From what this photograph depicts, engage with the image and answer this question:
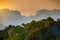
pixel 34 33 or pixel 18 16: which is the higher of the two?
pixel 18 16

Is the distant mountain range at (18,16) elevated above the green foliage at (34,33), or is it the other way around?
the distant mountain range at (18,16)

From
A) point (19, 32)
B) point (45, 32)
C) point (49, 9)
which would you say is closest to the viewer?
point (45, 32)

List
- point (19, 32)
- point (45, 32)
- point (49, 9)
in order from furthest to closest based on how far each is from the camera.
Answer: point (49, 9), point (19, 32), point (45, 32)

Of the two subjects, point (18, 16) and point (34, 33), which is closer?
point (34, 33)

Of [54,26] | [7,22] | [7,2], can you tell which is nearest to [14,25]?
[7,22]

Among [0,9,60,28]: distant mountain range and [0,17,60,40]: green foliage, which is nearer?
[0,17,60,40]: green foliage

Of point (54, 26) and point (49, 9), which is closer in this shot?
point (54, 26)

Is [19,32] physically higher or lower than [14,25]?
lower

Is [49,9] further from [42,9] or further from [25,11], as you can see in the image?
[25,11]
